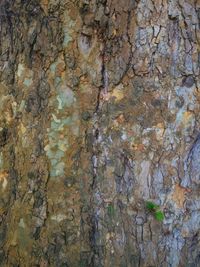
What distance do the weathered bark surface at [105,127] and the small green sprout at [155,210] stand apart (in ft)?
0.06

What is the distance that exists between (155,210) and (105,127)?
38cm

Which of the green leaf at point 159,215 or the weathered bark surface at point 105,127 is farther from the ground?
the weathered bark surface at point 105,127

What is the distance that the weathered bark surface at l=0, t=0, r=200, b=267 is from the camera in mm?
1832

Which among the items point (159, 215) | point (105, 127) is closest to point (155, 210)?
point (159, 215)

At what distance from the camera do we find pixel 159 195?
73.8 inches

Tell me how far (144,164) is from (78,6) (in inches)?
26.0

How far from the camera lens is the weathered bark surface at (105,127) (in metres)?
1.83

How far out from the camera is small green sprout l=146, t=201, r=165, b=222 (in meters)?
1.88

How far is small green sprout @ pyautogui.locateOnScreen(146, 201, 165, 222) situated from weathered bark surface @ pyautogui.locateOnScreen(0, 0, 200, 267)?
2cm

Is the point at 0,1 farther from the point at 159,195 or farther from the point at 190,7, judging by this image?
the point at 159,195

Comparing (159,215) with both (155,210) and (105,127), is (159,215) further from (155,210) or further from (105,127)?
(105,127)

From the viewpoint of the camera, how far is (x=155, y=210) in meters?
1.88

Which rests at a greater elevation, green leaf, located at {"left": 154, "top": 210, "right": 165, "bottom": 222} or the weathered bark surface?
the weathered bark surface

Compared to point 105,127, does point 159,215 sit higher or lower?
lower
